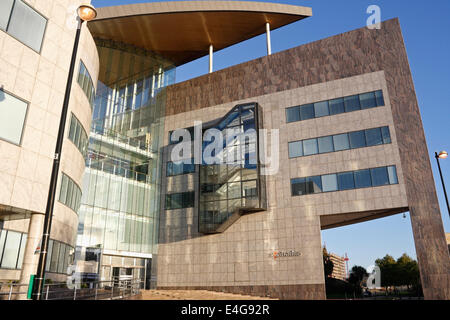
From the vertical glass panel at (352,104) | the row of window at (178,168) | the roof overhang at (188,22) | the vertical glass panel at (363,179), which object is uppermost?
the roof overhang at (188,22)

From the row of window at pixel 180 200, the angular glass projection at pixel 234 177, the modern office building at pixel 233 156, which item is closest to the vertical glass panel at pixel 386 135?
the modern office building at pixel 233 156

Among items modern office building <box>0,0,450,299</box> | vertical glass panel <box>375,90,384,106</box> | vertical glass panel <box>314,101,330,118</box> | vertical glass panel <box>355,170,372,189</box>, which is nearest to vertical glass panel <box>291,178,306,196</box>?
modern office building <box>0,0,450,299</box>

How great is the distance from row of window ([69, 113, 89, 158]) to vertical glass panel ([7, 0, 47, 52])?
5.36 m

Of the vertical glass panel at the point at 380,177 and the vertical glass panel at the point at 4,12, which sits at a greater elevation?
the vertical glass panel at the point at 4,12

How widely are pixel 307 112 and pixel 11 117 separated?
1099 inches

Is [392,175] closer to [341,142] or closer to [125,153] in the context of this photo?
[341,142]

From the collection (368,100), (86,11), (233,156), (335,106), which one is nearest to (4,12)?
(86,11)

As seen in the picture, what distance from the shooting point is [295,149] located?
37.2 m

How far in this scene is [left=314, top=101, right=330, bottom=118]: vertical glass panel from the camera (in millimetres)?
36984

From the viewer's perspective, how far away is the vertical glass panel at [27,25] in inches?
696

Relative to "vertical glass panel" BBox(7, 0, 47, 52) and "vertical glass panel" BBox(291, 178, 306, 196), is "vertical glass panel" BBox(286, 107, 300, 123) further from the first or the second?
"vertical glass panel" BBox(7, 0, 47, 52)

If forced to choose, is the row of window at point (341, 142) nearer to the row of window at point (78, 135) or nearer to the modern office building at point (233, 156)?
the modern office building at point (233, 156)

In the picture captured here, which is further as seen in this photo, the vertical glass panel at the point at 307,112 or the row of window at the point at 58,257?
the vertical glass panel at the point at 307,112

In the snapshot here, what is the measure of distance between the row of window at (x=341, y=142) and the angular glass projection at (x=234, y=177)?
13.9 feet
